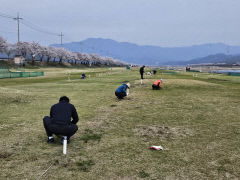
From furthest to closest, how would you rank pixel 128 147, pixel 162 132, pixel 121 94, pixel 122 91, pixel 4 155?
pixel 121 94 → pixel 122 91 → pixel 162 132 → pixel 128 147 → pixel 4 155

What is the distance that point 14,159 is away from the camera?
707 cm

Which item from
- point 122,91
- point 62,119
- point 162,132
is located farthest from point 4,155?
point 122,91

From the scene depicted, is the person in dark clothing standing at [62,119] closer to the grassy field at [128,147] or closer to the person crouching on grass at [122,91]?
the grassy field at [128,147]

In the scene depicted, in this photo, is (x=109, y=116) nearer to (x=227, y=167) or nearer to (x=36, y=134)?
(x=36, y=134)

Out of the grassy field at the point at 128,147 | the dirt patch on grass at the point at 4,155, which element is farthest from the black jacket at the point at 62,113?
the dirt patch on grass at the point at 4,155

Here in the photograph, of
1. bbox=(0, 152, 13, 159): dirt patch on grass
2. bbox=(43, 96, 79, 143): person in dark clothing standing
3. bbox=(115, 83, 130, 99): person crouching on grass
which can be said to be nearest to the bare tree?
bbox=(115, 83, 130, 99): person crouching on grass

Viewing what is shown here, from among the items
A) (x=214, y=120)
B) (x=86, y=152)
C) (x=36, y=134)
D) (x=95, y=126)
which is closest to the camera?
(x=86, y=152)

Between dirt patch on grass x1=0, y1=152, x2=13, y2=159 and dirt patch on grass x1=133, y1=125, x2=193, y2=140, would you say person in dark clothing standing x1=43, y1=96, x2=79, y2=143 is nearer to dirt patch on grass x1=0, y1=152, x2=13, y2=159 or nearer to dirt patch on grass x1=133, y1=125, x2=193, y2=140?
dirt patch on grass x1=0, y1=152, x2=13, y2=159

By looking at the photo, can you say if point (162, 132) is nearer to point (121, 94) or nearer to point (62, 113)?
point (62, 113)

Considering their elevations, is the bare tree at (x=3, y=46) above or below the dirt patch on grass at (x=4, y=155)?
above

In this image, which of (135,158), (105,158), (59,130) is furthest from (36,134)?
(135,158)

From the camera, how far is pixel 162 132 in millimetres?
9977

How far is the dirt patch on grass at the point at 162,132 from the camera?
946cm

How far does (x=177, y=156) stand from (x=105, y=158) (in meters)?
2.36
